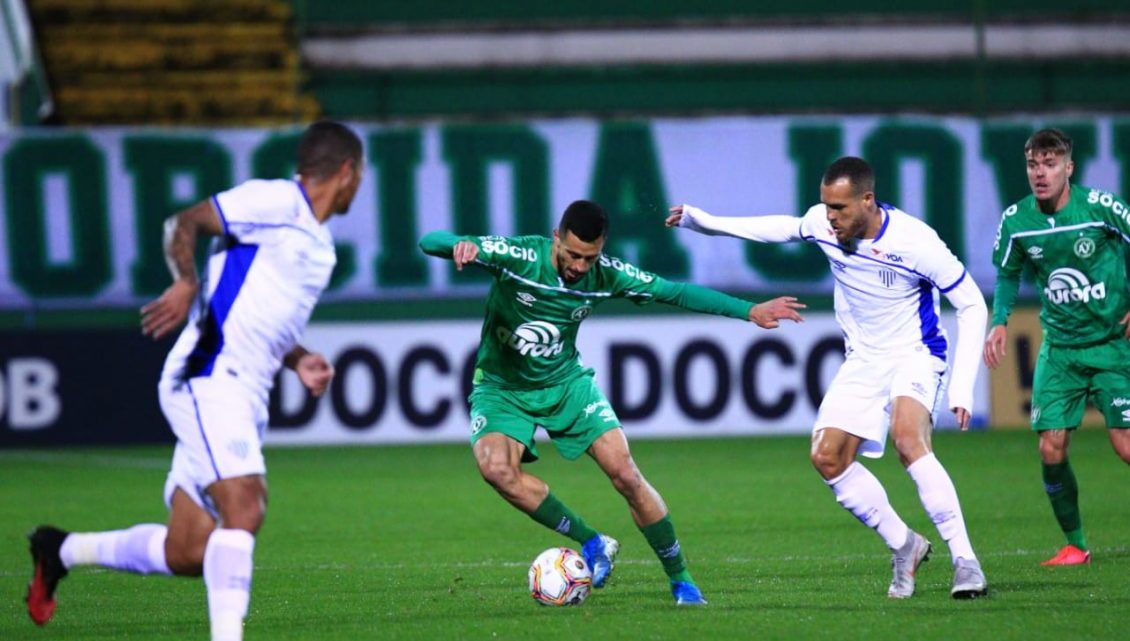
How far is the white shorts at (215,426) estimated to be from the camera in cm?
581

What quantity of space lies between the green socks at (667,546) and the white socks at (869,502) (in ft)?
2.38

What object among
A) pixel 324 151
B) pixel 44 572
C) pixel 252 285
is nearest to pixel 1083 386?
pixel 324 151

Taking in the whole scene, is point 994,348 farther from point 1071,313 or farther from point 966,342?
point 966,342

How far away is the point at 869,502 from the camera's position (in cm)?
754

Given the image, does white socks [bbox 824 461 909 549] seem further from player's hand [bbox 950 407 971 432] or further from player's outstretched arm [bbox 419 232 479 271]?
player's outstretched arm [bbox 419 232 479 271]

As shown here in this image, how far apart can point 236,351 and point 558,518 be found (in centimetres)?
227

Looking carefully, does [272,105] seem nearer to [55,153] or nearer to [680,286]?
[55,153]

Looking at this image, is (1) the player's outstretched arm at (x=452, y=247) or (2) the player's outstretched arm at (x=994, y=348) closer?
(1) the player's outstretched arm at (x=452, y=247)

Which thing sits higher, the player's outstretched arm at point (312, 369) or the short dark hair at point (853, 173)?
the short dark hair at point (853, 173)

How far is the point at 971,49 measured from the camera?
20.8 m

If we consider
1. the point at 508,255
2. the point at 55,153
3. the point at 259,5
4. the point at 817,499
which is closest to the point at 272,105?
the point at 259,5

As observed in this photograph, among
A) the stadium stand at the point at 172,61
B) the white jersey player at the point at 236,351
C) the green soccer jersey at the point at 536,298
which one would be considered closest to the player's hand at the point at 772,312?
the green soccer jersey at the point at 536,298

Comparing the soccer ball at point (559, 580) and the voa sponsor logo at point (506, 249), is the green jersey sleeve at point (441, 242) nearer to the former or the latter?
the voa sponsor logo at point (506, 249)

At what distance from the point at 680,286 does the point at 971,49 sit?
14.2 meters
